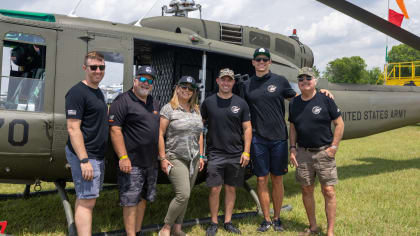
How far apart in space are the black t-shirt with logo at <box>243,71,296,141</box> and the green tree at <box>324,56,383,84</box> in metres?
54.2

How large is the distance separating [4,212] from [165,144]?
275 centimetres

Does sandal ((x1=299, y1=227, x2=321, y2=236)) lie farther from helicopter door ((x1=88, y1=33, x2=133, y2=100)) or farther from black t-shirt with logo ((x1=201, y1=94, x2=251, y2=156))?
helicopter door ((x1=88, y1=33, x2=133, y2=100))

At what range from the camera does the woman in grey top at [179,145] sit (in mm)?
3248

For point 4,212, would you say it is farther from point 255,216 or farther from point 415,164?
point 415,164

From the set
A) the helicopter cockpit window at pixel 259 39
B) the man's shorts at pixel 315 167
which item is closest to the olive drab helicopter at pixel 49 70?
the helicopter cockpit window at pixel 259 39

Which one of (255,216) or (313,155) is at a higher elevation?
(313,155)

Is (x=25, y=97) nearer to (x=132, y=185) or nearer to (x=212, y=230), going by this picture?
(x=132, y=185)

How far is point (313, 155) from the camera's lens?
3467mm

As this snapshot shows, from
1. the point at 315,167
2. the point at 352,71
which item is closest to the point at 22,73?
the point at 315,167

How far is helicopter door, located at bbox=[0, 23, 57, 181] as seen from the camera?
10.2 ft

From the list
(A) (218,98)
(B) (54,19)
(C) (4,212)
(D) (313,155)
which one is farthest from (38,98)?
(D) (313,155)

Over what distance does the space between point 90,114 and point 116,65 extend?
1.02 m

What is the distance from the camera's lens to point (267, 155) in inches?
147

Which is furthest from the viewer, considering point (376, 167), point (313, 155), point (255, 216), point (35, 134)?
point (376, 167)
